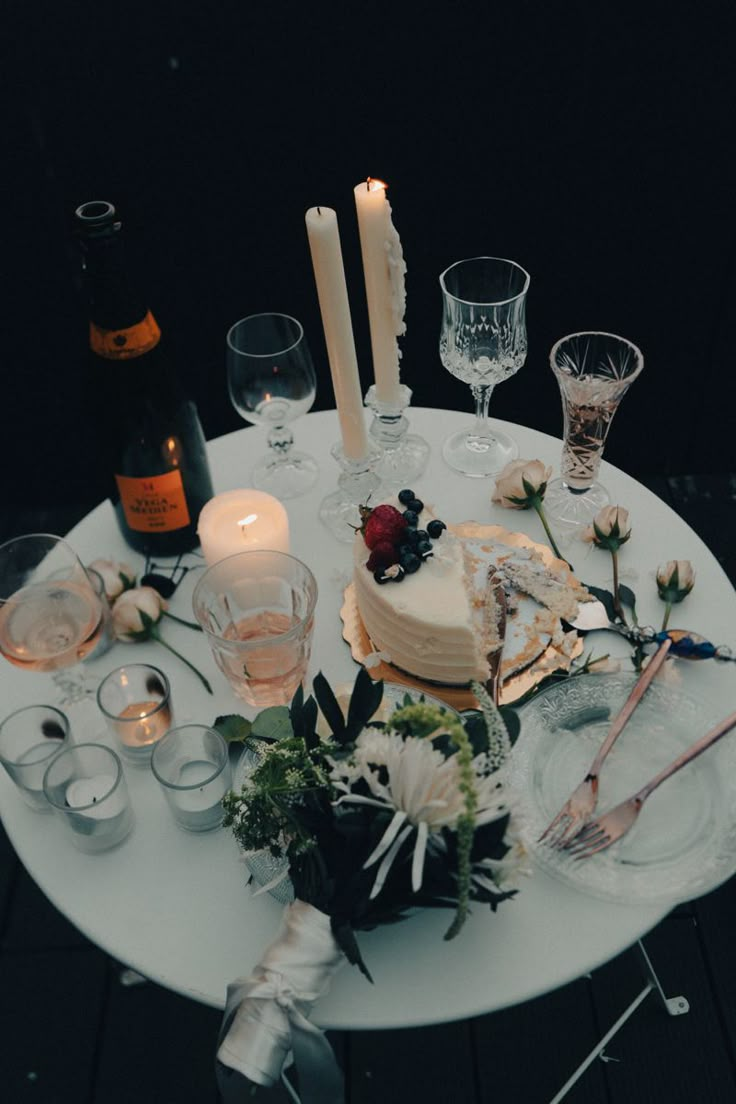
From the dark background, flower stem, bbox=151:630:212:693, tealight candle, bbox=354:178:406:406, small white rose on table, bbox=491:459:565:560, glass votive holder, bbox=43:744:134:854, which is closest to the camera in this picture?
glass votive holder, bbox=43:744:134:854

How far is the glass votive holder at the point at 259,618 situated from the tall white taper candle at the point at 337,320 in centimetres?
25

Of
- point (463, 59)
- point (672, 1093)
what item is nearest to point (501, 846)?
point (672, 1093)

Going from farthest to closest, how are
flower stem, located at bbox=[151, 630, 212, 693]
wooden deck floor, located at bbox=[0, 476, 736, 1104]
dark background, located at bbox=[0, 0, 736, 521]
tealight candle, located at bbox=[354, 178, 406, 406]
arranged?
1. dark background, located at bbox=[0, 0, 736, 521]
2. wooden deck floor, located at bbox=[0, 476, 736, 1104]
3. flower stem, located at bbox=[151, 630, 212, 693]
4. tealight candle, located at bbox=[354, 178, 406, 406]

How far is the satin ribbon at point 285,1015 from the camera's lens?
94cm

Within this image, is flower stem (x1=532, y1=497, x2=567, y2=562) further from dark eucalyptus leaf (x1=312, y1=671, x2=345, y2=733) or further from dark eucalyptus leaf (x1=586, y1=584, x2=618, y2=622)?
dark eucalyptus leaf (x1=312, y1=671, x2=345, y2=733)

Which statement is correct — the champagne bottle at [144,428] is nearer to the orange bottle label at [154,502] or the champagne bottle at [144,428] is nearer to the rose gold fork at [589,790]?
the orange bottle label at [154,502]

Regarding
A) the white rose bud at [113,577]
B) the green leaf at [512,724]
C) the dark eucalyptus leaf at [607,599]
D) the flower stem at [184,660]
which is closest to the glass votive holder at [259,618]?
the flower stem at [184,660]

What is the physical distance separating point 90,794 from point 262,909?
0.25m

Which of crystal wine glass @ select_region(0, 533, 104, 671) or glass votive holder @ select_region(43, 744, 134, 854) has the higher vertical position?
crystal wine glass @ select_region(0, 533, 104, 671)

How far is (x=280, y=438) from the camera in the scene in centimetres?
158

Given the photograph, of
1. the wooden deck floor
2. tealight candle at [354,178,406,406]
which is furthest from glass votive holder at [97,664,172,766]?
the wooden deck floor

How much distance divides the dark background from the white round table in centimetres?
91

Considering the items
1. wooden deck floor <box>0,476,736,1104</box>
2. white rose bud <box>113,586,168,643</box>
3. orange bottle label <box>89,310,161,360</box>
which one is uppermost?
orange bottle label <box>89,310,161,360</box>

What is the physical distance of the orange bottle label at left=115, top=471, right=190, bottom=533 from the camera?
4.65ft
